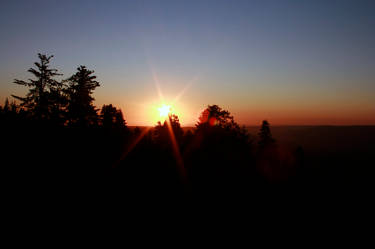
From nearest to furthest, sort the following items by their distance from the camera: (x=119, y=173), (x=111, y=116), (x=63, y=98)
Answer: (x=119, y=173) < (x=63, y=98) < (x=111, y=116)

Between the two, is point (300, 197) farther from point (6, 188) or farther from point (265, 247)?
point (6, 188)

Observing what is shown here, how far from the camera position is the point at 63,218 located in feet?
37.0

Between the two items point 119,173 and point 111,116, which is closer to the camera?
point 119,173

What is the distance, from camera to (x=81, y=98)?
3031 cm

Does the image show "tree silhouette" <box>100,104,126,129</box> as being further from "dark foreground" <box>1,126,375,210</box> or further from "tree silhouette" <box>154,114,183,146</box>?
"dark foreground" <box>1,126,375,210</box>

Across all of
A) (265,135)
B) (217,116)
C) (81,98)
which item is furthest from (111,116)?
(265,135)

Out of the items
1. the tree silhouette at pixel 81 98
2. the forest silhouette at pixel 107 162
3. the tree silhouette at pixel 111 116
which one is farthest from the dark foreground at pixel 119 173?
the tree silhouette at pixel 111 116

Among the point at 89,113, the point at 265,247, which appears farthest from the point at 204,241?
the point at 89,113

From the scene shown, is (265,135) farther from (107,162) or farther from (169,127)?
(107,162)

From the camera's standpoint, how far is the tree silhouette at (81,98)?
1160 inches

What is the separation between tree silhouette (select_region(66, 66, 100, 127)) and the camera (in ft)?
96.6

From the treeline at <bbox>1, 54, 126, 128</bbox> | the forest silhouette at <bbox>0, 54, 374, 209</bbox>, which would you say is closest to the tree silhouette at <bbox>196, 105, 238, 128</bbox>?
the forest silhouette at <bbox>0, 54, 374, 209</bbox>

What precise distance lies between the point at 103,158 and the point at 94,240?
6.71m

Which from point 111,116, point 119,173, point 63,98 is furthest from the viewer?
point 111,116
